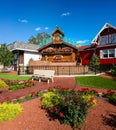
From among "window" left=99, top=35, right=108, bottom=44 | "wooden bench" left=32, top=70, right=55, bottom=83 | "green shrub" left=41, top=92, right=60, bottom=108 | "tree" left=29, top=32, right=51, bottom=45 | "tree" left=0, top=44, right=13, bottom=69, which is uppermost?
"tree" left=29, top=32, right=51, bottom=45

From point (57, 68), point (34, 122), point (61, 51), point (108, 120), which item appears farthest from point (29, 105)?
point (61, 51)

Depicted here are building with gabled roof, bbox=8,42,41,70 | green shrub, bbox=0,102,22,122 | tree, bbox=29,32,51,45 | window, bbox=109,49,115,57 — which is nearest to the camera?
green shrub, bbox=0,102,22,122

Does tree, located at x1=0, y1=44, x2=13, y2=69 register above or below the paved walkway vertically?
above

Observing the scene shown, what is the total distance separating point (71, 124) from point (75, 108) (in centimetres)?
73

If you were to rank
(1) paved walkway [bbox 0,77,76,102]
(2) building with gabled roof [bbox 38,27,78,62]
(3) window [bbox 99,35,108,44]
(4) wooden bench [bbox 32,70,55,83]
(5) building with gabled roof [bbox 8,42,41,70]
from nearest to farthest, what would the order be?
(1) paved walkway [bbox 0,77,76,102] → (4) wooden bench [bbox 32,70,55,83] → (3) window [bbox 99,35,108,44] → (2) building with gabled roof [bbox 38,27,78,62] → (5) building with gabled roof [bbox 8,42,41,70]

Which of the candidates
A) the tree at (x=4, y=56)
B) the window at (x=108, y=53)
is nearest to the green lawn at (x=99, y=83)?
the window at (x=108, y=53)

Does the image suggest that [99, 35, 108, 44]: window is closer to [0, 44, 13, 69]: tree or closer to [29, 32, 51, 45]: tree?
[0, 44, 13, 69]: tree

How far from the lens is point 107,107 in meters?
6.84

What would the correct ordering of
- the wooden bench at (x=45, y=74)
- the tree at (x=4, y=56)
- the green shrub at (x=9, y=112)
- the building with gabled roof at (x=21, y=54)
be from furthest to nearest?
the building with gabled roof at (x=21, y=54) < the tree at (x=4, y=56) < the wooden bench at (x=45, y=74) < the green shrub at (x=9, y=112)

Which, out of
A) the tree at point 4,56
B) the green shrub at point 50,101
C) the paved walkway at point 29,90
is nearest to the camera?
Result: the green shrub at point 50,101

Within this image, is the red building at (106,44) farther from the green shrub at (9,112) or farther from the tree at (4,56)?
the green shrub at (9,112)

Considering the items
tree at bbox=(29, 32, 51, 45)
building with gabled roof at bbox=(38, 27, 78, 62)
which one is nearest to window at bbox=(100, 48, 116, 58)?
building with gabled roof at bbox=(38, 27, 78, 62)

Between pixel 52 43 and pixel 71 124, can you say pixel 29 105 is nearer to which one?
pixel 71 124

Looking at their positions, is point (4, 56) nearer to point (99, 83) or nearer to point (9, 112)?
point (99, 83)
